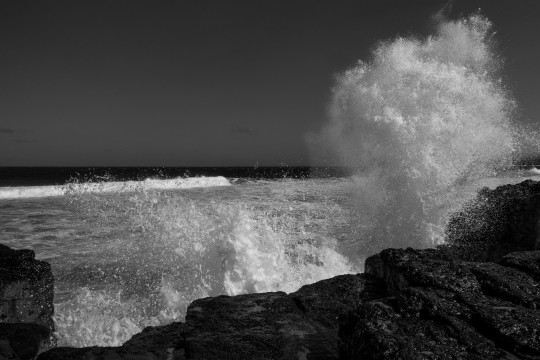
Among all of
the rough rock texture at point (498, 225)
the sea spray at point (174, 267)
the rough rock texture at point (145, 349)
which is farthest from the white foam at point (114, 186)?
the rough rock texture at point (145, 349)

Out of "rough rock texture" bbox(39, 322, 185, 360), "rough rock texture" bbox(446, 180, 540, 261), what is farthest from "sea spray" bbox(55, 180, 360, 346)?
"rough rock texture" bbox(446, 180, 540, 261)

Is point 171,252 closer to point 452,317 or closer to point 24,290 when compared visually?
point 24,290

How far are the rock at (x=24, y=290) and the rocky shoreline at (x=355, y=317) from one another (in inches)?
0.4

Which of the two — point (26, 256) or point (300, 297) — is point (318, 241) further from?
point (26, 256)

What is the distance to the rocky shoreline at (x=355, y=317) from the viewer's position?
2547 millimetres

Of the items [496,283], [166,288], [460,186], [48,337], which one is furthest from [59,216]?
[496,283]

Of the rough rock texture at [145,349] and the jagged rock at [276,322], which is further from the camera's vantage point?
the jagged rock at [276,322]

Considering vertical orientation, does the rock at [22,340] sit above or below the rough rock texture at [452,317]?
below

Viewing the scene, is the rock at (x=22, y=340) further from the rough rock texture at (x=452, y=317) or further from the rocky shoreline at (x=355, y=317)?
the rough rock texture at (x=452, y=317)

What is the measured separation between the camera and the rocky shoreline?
2547mm

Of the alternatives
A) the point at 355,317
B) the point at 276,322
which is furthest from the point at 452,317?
the point at 276,322

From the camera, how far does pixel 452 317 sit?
275 centimetres

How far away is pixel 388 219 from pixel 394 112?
9.11ft

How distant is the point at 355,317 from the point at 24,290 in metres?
3.77
